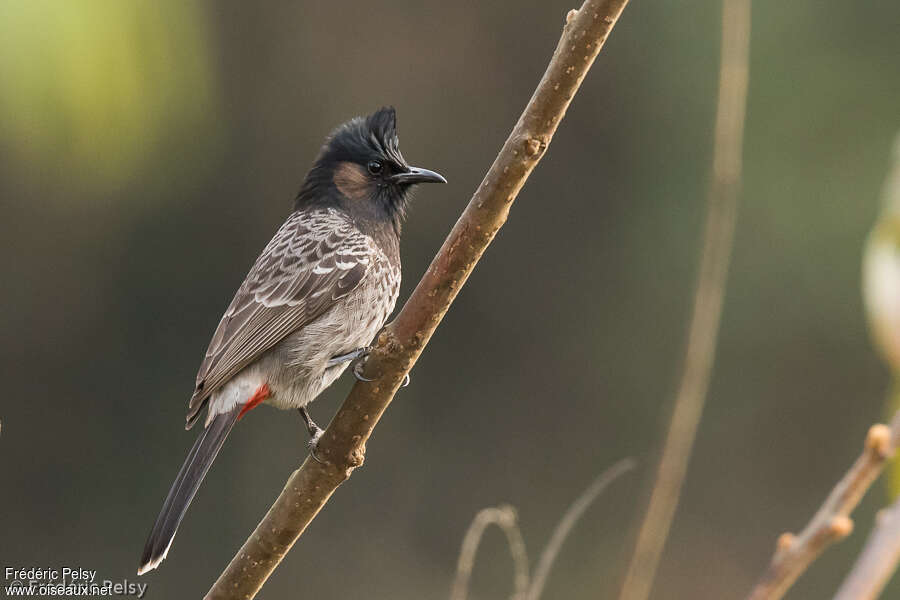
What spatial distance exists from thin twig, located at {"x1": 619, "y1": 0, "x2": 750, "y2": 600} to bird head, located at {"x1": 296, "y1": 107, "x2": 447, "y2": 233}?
5.75 feet

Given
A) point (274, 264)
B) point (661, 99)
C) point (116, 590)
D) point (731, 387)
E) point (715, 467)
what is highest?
Result: point (661, 99)

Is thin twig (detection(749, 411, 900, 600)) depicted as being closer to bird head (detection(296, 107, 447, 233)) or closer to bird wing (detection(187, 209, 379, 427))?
bird wing (detection(187, 209, 379, 427))

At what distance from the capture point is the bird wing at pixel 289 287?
2643mm

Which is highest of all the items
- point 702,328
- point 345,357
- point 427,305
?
point 702,328

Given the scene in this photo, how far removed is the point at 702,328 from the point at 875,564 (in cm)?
60

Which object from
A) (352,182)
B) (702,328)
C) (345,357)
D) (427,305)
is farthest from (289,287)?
(702,328)

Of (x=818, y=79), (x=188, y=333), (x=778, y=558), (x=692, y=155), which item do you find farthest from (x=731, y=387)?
(x=778, y=558)

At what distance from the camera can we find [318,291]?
2832mm

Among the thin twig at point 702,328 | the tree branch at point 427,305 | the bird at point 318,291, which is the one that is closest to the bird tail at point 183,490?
the bird at point 318,291

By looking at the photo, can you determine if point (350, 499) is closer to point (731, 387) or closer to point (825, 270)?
point (731, 387)

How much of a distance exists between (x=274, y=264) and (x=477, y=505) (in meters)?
4.22

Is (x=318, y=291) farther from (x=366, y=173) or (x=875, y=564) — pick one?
(x=875, y=564)

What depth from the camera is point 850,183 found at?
6.04 m

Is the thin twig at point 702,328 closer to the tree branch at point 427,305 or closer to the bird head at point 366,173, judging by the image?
the tree branch at point 427,305
